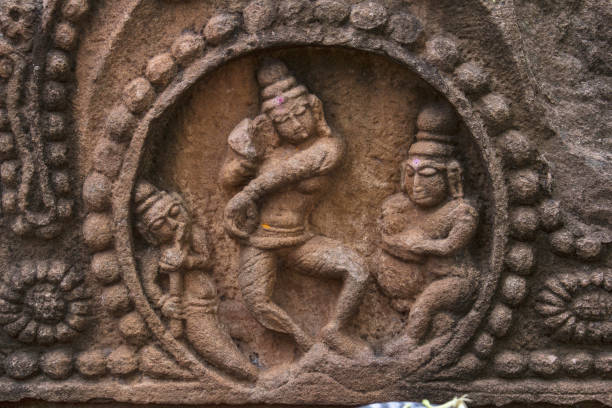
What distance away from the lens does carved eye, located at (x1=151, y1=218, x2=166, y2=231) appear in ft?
10.1

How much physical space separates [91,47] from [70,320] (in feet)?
3.71

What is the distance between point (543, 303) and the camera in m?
3.12

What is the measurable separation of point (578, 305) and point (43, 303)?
86.3 inches

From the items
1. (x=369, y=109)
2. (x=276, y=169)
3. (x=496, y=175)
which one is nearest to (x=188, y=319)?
(x=276, y=169)

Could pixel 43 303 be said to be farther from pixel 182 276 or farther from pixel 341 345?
pixel 341 345

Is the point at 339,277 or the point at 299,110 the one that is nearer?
the point at 299,110

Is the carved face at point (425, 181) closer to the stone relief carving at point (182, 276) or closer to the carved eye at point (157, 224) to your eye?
the stone relief carving at point (182, 276)

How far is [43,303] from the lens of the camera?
3.17 meters

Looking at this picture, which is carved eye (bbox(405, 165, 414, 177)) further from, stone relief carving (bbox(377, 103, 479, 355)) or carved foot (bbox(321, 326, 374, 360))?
carved foot (bbox(321, 326, 374, 360))

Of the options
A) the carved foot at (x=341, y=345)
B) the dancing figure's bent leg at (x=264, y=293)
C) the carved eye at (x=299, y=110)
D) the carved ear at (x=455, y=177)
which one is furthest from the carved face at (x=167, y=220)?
the carved ear at (x=455, y=177)

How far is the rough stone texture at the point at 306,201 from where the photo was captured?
3004 mm

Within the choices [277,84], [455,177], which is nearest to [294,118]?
[277,84]

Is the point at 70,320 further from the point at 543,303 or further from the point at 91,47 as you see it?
the point at 543,303

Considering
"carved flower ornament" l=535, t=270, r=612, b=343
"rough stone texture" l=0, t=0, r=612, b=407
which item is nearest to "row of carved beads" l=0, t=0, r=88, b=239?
"rough stone texture" l=0, t=0, r=612, b=407
